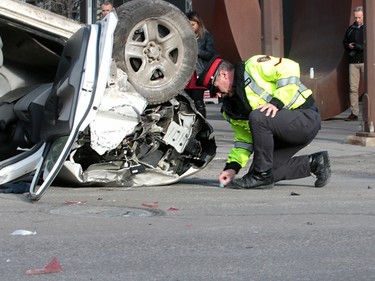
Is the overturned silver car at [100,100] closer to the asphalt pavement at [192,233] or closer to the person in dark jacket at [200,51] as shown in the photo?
the asphalt pavement at [192,233]

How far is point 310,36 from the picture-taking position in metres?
17.8

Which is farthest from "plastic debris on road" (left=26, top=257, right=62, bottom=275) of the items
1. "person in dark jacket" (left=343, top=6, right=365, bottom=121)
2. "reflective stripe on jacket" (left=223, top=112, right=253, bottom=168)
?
"person in dark jacket" (left=343, top=6, right=365, bottom=121)

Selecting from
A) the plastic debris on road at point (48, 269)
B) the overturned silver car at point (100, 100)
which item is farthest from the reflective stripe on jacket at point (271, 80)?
the plastic debris on road at point (48, 269)

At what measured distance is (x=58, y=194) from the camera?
8164mm

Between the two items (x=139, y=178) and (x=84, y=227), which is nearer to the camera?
(x=84, y=227)

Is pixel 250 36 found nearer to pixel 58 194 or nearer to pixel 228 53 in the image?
pixel 228 53

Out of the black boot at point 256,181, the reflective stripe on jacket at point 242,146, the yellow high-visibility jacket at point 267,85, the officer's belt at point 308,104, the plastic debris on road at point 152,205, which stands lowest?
the black boot at point 256,181

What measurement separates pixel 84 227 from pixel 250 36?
1188 centimetres

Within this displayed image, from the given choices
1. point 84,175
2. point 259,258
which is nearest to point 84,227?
point 259,258

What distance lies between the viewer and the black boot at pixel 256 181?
8.30 metres

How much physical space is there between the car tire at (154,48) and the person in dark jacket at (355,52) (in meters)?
7.55

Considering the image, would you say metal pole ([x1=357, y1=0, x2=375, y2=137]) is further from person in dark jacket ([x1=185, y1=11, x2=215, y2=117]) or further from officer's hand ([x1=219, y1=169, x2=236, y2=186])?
officer's hand ([x1=219, y1=169, x2=236, y2=186])

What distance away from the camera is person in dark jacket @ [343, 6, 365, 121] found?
53.0 ft

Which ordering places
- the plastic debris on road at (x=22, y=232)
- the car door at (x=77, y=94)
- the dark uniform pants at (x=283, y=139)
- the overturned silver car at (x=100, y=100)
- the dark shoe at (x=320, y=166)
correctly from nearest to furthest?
the plastic debris on road at (x=22, y=232) < the car door at (x=77, y=94) < the overturned silver car at (x=100, y=100) < the dark uniform pants at (x=283, y=139) < the dark shoe at (x=320, y=166)
